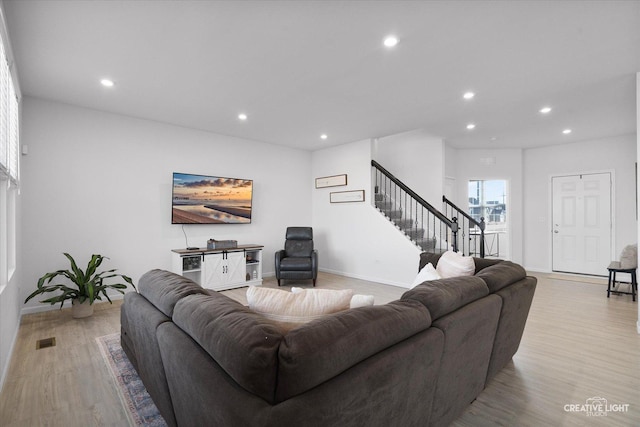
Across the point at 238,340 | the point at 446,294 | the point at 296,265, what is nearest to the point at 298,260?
the point at 296,265

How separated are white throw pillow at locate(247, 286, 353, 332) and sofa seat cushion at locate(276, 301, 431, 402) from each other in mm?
179

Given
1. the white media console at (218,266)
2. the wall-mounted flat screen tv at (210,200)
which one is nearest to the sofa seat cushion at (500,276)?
the white media console at (218,266)

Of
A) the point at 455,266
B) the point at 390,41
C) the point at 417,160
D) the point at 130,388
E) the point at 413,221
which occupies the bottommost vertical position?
the point at 130,388

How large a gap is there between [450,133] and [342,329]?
539cm

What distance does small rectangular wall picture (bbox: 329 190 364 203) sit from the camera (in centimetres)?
598

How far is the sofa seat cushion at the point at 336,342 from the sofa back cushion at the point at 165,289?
0.91 m

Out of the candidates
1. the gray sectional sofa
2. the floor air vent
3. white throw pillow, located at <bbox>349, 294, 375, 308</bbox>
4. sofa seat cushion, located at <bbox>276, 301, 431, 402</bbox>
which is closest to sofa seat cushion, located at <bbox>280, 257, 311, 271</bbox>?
the floor air vent

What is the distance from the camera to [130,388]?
7.24ft

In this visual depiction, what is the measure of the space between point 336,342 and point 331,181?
5502 millimetres

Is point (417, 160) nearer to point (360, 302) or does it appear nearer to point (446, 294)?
point (446, 294)

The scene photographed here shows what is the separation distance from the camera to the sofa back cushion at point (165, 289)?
1699 mm

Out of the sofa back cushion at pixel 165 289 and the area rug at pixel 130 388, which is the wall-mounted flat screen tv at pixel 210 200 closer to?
the area rug at pixel 130 388

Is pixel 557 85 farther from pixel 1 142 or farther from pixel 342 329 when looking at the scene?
pixel 1 142

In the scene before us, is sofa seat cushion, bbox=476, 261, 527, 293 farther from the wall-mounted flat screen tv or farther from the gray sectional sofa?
the wall-mounted flat screen tv
